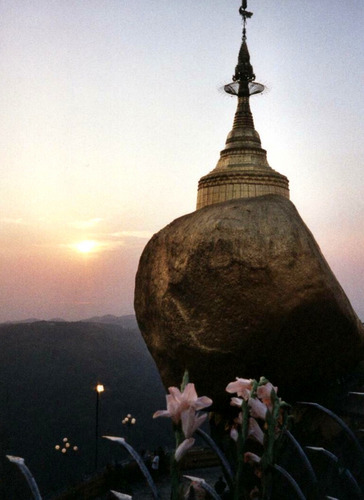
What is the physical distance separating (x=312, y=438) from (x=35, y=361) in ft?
248

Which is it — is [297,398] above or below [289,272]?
below

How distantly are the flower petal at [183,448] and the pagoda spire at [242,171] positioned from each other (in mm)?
23906

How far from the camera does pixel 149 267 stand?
17.2 feet

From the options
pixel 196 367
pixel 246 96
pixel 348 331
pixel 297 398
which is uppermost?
pixel 246 96

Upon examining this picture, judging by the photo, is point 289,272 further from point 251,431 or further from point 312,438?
point 251,431

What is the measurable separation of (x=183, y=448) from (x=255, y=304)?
2.67 meters

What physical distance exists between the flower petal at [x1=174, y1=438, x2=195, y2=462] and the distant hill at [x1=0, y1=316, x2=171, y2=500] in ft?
103

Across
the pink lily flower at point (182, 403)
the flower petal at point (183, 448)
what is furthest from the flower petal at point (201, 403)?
the flower petal at point (183, 448)

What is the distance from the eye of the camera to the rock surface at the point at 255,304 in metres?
4.21

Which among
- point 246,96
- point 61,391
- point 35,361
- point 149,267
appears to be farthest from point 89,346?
point 149,267

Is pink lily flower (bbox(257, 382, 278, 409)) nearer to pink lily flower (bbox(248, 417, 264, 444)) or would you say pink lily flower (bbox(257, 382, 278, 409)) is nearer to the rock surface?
pink lily flower (bbox(248, 417, 264, 444))

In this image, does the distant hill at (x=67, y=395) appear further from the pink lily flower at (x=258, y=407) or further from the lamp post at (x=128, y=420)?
the pink lily flower at (x=258, y=407)

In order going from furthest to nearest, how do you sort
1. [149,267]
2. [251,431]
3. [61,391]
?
1. [61,391]
2. [149,267]
3. [251,431]

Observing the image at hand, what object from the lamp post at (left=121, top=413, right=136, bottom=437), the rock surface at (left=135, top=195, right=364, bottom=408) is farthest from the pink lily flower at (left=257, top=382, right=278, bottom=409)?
the lamp post at (left=121, top=413, right=136, bottom=437)
